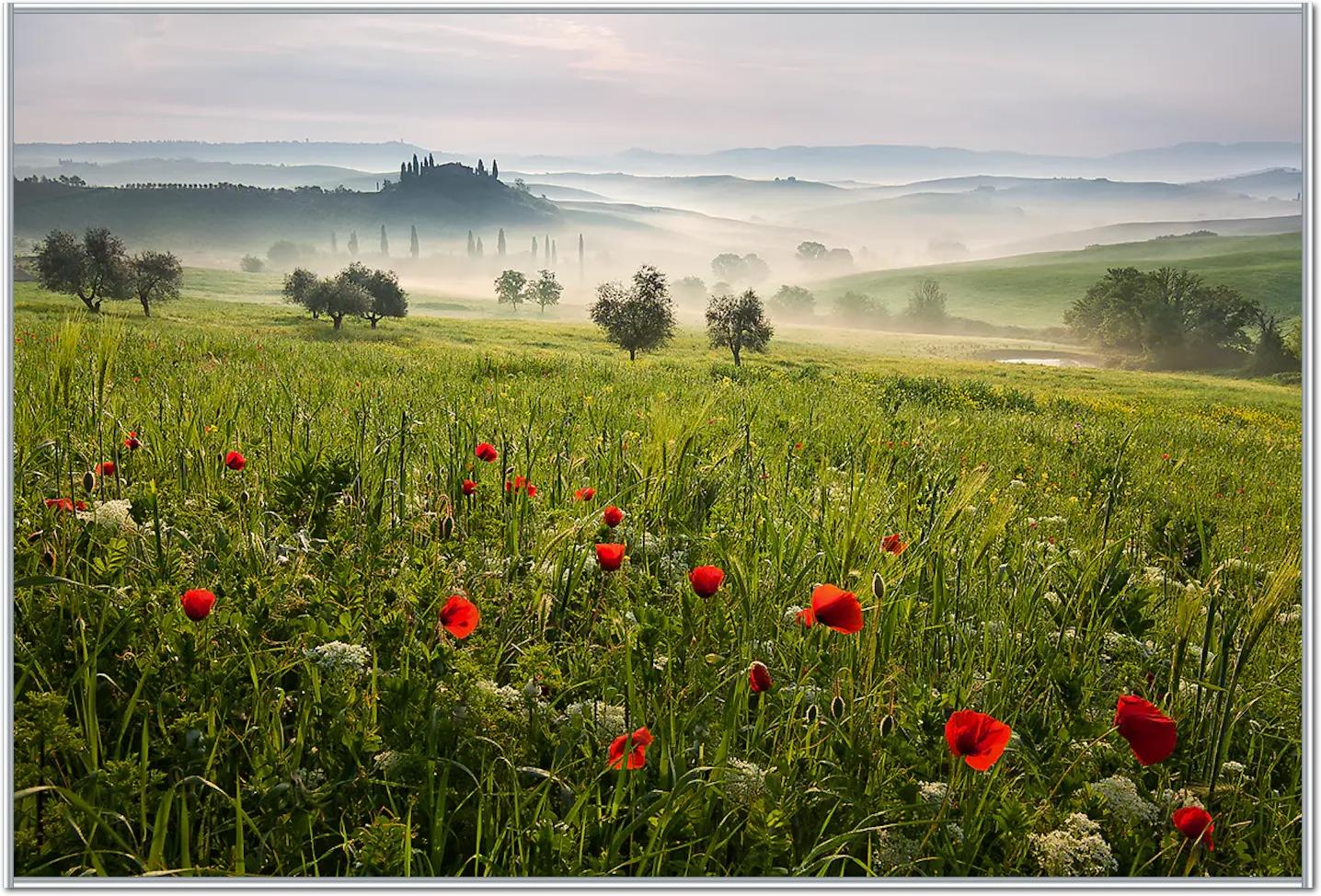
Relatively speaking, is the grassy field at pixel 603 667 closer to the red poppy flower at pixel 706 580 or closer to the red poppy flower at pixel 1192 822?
the red poppy flower at pixel 1192 822

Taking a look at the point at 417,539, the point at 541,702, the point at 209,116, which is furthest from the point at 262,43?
the point at 541,702

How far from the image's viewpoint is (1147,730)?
59.2 inches

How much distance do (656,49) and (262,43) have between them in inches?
64.4

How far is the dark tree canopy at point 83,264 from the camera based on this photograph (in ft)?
17.6

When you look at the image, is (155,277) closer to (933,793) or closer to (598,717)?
(598,717)

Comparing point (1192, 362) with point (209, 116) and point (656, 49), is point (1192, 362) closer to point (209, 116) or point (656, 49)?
point (656, 49)

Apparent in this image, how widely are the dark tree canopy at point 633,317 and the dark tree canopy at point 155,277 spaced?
505 cm

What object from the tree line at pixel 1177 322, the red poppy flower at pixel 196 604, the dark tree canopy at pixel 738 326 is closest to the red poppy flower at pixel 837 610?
the red poppy flower at pixel 196 604

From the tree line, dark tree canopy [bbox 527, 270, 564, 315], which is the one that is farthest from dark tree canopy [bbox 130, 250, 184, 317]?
the tree line

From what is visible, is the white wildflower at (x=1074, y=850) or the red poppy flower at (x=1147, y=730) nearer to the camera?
the red poppy flower at (x=1147, y=730)

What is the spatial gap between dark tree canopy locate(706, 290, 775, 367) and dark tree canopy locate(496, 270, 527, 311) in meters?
2.63

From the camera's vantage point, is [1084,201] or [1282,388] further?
[1084,201]

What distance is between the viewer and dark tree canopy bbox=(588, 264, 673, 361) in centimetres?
1150

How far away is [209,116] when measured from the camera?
3648mm
